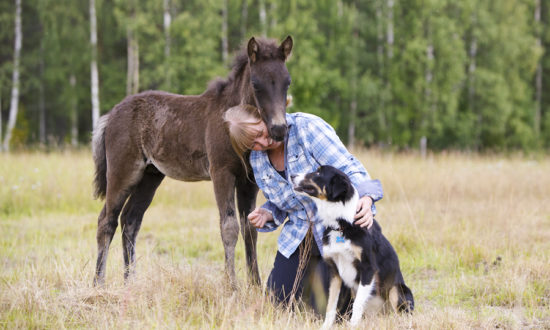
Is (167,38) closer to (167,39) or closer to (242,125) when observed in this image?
(167,39)

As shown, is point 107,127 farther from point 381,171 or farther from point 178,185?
point 381,171

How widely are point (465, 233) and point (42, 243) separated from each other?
535 centimetres

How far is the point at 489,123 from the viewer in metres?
22.7

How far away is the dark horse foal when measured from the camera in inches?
154

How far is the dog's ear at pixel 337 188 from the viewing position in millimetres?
3565

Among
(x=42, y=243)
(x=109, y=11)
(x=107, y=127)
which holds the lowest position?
(x=42, y=243)

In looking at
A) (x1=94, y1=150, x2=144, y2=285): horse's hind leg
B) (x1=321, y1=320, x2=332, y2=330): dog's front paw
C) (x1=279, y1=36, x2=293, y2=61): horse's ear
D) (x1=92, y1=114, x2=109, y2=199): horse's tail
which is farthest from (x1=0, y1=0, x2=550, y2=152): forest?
(x1=321, y1=320, x2=332, y2=330): dog's front paw

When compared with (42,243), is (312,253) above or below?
above

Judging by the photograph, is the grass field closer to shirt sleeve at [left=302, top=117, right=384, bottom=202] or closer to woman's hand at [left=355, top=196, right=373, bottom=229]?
woman's hand at [left=355, top=196, right=373, bottom=229]

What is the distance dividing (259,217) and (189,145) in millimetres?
1004

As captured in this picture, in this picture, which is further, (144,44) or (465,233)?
(144,44)

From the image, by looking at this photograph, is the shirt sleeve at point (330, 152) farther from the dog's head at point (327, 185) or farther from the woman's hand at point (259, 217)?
the woman's hand at point (259, 217)

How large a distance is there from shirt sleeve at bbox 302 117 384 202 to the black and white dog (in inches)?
9.7

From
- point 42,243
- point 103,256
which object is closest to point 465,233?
point 103,256
